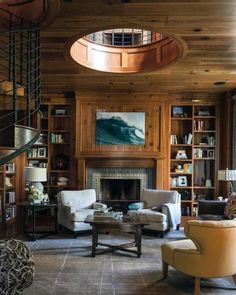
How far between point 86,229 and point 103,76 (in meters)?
2.80

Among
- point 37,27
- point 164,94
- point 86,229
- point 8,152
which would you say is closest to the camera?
point 8,152

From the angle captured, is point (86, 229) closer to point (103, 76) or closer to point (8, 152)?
point (103, 76)

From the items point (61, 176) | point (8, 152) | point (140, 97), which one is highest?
point (140, 97)

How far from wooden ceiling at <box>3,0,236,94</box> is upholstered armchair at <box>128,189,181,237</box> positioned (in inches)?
87.9

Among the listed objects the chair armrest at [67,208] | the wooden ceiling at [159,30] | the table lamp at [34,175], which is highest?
the wooden ceiling at [159,30]

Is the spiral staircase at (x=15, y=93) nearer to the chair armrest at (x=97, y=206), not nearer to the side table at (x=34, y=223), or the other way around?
the side table at (x=34, y=223)

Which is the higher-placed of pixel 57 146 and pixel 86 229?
pixel 57 146

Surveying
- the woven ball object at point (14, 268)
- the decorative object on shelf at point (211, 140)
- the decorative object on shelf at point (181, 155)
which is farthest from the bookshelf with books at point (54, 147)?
the woven ball object at point (14, 268)

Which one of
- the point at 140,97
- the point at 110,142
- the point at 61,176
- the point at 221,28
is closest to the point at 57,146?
the point at 61,176

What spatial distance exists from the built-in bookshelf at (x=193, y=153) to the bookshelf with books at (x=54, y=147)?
231 cm

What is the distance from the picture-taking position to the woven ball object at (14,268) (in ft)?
10.2

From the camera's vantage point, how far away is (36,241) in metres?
5.75

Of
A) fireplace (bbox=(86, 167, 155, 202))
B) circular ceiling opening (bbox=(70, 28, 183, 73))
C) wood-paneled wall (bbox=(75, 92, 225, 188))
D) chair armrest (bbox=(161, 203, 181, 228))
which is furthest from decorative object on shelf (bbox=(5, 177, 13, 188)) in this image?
chair armrest (bbox=(161, 203, 181, 228))

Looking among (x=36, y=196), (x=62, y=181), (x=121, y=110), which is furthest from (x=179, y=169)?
(x=36, y=196)
